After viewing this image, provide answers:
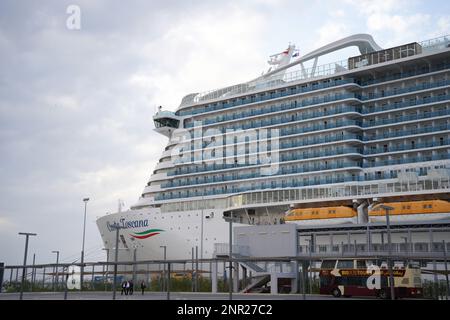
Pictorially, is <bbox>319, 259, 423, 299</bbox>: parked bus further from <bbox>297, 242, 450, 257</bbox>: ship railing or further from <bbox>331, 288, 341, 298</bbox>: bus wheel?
<bbox>297, 242, 450, 257</bbox>: ship railing

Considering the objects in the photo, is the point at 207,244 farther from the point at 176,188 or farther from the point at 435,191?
the point at 435,191

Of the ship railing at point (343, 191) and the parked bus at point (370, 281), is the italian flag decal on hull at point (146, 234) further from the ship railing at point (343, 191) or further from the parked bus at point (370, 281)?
the parked bus at point (370, 281)

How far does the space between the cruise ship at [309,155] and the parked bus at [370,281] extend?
44.0ft

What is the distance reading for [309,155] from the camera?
178 feet

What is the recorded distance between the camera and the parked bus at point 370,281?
3069cm

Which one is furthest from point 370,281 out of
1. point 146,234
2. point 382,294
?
point 146,234

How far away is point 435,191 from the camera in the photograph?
44500 mm

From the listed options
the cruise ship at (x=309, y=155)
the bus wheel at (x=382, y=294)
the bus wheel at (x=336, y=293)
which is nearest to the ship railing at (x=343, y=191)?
the cruise ship at (x=309, y=155)

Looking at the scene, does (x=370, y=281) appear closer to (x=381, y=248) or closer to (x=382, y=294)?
(x=382, y=294)
